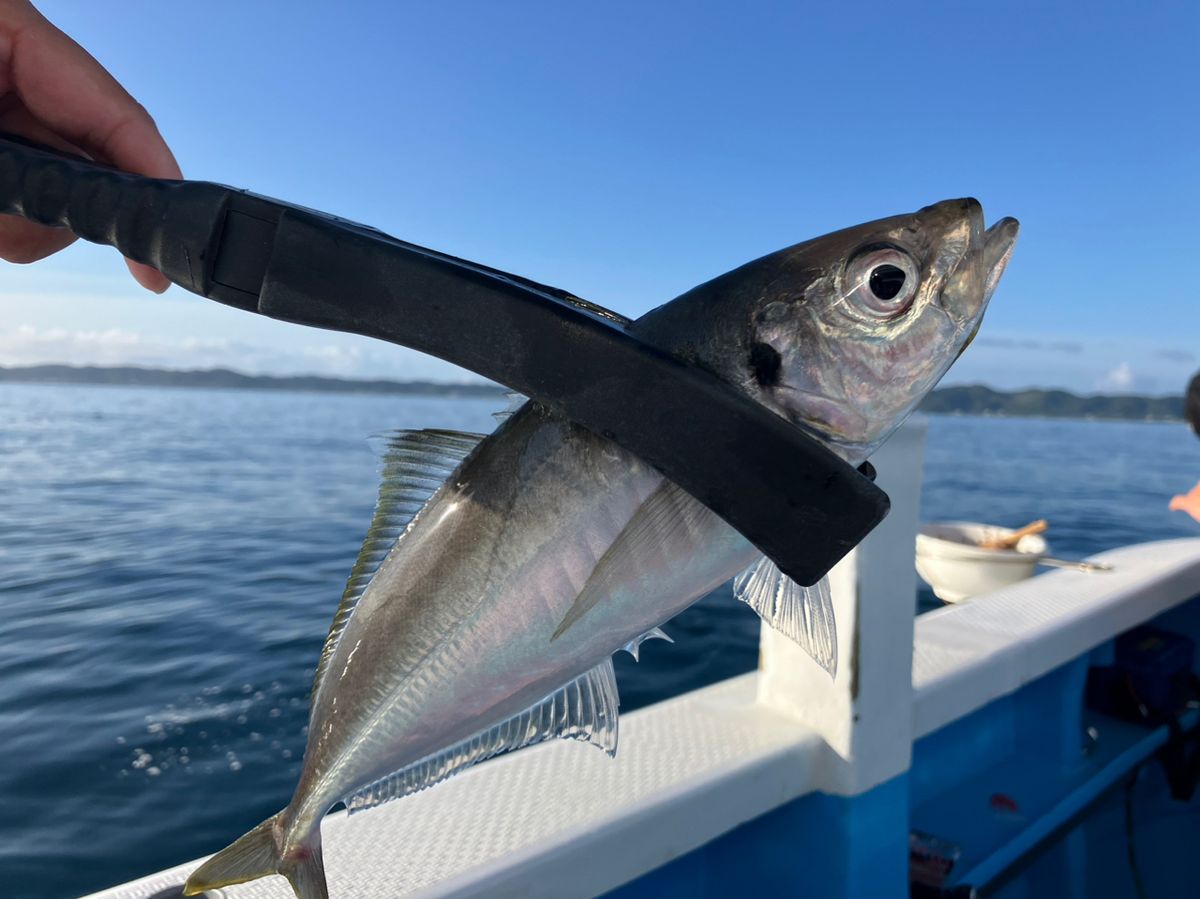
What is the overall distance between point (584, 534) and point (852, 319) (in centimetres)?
38

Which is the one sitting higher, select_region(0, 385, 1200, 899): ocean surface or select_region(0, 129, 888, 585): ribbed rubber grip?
select_region(0, 129, 888, 585): ribbed rubber grip

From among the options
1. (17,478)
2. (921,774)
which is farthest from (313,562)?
(17,478)

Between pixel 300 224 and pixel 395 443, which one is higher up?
pixel 300 224

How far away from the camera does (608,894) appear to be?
202 cm

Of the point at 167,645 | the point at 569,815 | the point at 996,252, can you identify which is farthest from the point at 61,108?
the point at 167,645

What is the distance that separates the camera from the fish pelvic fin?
0.89 metres

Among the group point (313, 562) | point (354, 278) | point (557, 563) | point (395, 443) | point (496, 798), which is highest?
point (354, 278)

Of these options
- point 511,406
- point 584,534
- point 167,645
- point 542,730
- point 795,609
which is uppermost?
point 511,406

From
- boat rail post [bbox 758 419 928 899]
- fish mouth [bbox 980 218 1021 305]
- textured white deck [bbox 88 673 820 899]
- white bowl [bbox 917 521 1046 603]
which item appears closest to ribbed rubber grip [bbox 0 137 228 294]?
fish mouth [bbox 980 218 1021 305]

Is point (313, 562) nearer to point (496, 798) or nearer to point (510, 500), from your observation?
point (496, 798)

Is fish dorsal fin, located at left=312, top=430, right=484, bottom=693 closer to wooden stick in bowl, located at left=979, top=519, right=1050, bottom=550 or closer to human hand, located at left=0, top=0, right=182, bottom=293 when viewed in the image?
human hand, located at left=0, top=0, right=182, bottom=293

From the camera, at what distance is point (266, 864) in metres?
0.92

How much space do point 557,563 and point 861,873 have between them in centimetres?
222

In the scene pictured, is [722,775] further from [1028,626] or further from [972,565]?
[972,565]
